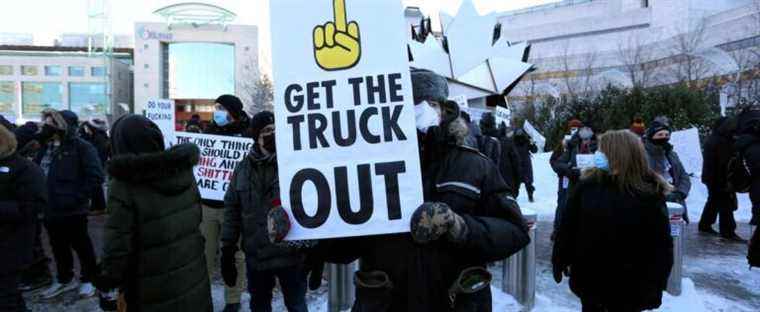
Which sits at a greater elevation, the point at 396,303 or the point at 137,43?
the point at 137,43

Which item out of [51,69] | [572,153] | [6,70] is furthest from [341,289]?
[6,70]

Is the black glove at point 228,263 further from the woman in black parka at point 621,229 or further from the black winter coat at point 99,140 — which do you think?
the black winter coat at point 99,140

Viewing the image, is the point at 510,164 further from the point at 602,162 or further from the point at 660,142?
the point at 602,162

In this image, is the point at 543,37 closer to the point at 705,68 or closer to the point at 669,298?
the point at 705,68

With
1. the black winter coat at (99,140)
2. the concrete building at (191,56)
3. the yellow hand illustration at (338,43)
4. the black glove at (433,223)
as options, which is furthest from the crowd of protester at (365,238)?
the concrete building at (191,56)

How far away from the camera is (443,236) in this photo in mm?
2096

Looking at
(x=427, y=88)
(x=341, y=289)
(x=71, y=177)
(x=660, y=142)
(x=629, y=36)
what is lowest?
(x=341, y=289)

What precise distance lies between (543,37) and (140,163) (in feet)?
215

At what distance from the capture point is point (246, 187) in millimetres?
4191

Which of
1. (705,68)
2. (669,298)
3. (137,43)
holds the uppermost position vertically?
(137,43)

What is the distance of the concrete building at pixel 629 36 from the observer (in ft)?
109

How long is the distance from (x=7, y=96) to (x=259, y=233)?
311 feet

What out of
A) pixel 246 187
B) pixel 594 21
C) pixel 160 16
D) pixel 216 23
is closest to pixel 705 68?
pixel 246 187

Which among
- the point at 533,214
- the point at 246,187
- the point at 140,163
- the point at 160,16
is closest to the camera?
the point at 140,163
